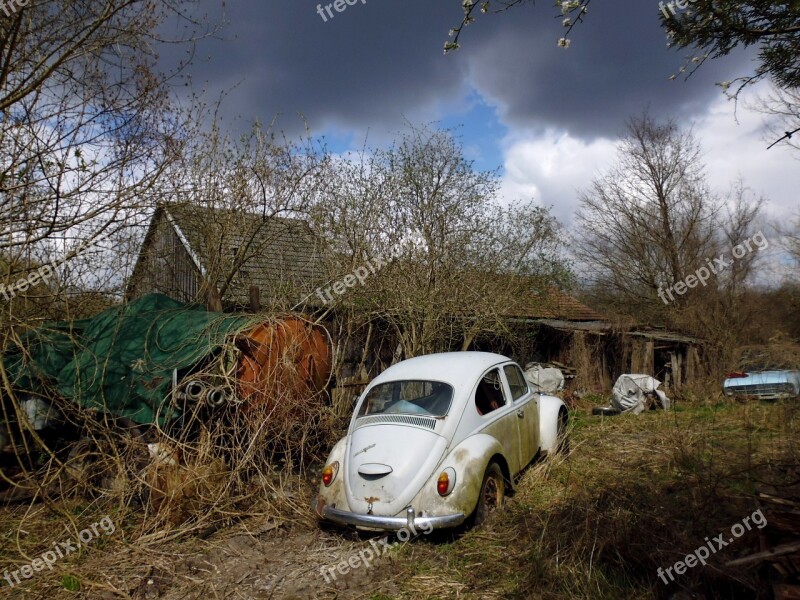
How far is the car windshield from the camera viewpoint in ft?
20.0

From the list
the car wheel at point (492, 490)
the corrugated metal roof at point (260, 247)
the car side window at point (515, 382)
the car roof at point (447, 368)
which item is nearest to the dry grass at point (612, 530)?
the car wheel at point (492, 490)

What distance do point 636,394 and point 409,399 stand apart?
28.6 ft

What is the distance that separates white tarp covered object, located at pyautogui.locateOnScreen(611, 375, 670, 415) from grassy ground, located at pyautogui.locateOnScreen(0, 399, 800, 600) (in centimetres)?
635

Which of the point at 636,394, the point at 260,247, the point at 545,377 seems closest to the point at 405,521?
the point at 260,247

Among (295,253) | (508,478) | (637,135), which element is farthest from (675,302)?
(508,478)

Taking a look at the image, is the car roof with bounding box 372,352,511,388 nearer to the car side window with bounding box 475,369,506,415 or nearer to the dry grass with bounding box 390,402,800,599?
the car side window with bounding box 475,369,506,415

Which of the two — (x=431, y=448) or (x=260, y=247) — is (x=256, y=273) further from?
(x=431, y=448)

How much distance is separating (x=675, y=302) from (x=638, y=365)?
9.09 meters

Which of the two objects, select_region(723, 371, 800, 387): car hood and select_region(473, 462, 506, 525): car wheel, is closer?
select_region(473, 462, 506, 525): car wheel

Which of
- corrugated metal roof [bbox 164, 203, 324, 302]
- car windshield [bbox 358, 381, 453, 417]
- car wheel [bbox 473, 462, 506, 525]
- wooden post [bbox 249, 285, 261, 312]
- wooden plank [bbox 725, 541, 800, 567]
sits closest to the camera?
wooden plank [bbox 725, 541, 800, 567]

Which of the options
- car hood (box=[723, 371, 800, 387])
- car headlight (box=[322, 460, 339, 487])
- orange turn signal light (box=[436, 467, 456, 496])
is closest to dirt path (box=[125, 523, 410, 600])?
car headlight (box=[322, 460, 339, 487])

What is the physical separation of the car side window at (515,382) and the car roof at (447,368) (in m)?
0.23

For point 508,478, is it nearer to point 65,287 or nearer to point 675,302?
point 65,287

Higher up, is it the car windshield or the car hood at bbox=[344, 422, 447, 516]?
the car windshield
